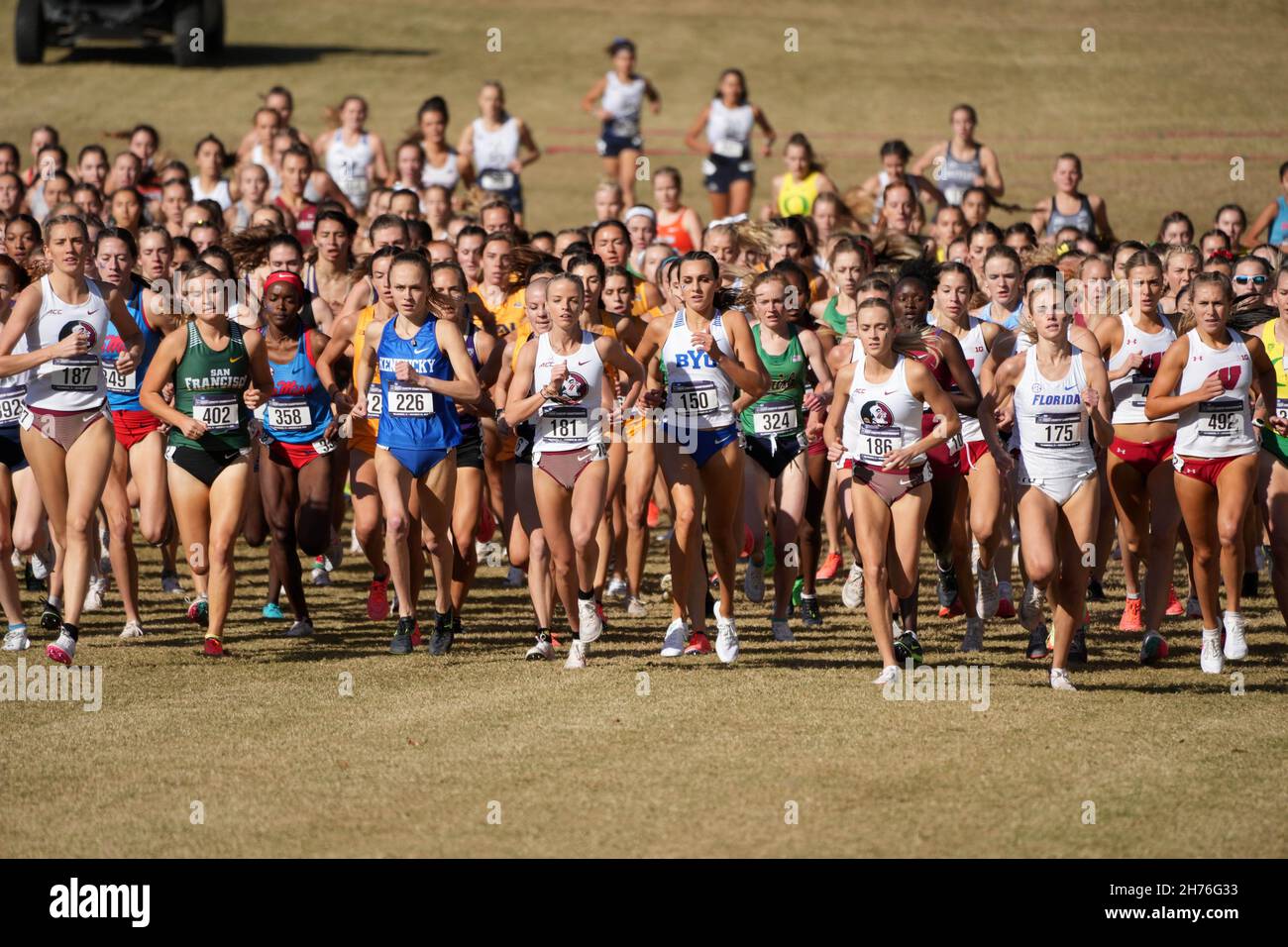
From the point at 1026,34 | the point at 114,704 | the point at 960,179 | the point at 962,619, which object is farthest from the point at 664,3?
the point at 114,704

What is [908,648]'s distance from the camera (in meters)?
10.1

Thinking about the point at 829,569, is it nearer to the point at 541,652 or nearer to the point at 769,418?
the point at 769,418

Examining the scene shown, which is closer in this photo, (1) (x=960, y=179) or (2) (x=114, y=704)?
(2) (x=114, y=704)

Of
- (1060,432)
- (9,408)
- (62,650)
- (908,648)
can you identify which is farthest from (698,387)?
(9,408)

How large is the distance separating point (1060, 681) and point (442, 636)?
3417mm

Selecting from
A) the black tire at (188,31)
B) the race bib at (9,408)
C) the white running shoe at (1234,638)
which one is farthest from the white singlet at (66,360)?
the black tire at (188,31)

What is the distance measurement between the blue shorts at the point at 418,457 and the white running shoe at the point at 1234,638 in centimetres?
446

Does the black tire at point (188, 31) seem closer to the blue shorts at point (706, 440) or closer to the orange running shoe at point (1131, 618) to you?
the blue shorts at point (706, 440)

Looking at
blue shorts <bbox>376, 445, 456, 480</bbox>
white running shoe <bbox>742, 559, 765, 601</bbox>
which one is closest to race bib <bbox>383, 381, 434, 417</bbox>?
blue shorts <bbox>376, 445, 456, 480</bbox>

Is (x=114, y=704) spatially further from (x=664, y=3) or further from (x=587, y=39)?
(x=664, y=3)

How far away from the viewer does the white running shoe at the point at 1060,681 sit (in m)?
9.27

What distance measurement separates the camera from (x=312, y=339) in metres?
10.9

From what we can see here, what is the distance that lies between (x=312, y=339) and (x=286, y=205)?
5623 millimetres

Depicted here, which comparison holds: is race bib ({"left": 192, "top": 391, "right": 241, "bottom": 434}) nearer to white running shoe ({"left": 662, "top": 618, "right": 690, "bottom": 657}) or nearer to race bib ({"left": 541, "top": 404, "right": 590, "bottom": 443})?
race bib ({"left": 541, "top": 404, "right": 590, "bottom": 443})
